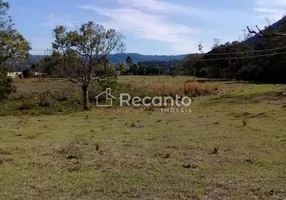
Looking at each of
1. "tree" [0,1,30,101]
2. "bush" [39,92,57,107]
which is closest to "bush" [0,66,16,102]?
"tree" [0,1,30,101]

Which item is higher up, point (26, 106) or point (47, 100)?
point (47, 100)

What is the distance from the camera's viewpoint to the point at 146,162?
6633 mm

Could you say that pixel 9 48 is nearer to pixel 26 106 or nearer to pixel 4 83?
pixel 4 83

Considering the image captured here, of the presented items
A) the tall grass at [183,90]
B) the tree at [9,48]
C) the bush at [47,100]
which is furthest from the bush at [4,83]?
the tall grass at [183,90]

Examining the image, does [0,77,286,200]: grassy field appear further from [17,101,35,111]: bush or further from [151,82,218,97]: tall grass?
[151,82,218,97]: tall grass

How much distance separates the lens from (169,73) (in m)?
50.5

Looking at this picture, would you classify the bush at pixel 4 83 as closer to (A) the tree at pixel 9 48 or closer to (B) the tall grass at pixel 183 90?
(A) the tree at pixel 9 48

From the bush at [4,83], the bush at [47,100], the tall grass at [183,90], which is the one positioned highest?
the bush at [4,83]

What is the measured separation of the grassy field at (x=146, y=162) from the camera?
4.96 metres

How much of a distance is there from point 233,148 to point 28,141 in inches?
176

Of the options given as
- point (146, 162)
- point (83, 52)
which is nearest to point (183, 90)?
point (83, 52)

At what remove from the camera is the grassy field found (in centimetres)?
496

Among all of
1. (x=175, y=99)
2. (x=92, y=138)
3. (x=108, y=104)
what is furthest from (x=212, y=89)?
(x=92, y=138)

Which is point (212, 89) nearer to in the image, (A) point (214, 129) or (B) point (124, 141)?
(A) point (214, 129)
